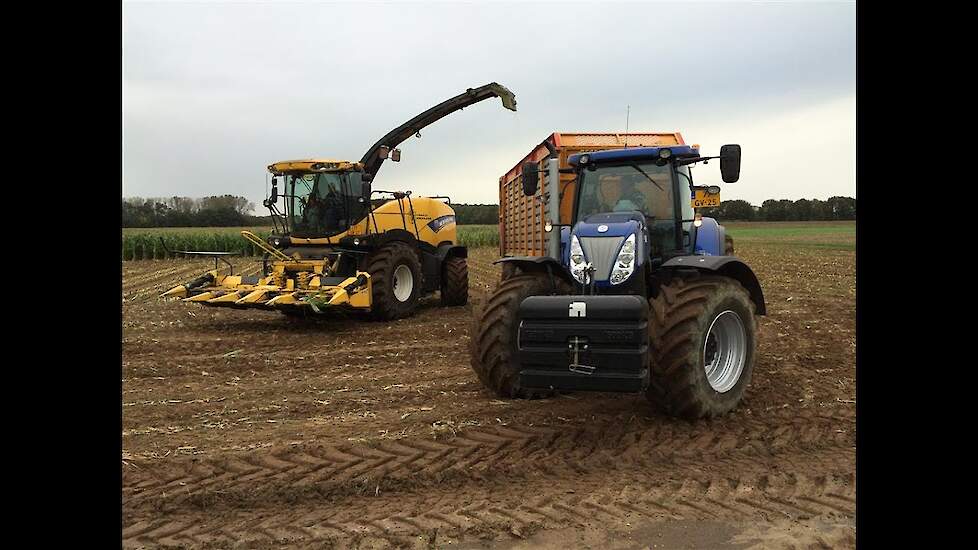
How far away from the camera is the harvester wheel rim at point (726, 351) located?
503 centimetres

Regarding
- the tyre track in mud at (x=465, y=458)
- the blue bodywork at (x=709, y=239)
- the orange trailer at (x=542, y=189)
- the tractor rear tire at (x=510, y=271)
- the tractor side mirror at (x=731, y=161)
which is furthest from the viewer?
the orange trailer at (x=542, y=189)

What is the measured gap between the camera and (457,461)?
13.6 ft

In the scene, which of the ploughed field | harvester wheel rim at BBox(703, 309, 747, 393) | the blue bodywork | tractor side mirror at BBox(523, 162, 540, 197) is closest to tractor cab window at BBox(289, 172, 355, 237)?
the ploughed field

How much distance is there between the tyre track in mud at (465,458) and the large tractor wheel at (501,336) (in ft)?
1.44

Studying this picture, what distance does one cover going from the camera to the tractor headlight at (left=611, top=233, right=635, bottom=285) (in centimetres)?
505

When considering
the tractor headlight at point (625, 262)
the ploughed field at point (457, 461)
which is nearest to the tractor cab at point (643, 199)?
the tractor headlight at point (625, 262)

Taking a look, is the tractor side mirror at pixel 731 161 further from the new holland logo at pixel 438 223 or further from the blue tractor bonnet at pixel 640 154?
the new holland logo at pixel 438 223

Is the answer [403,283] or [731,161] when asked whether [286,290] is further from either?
[731,161]

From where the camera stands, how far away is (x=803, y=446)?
4.39 m

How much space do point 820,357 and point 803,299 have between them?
5937mm

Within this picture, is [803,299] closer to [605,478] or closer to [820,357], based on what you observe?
[820,357]

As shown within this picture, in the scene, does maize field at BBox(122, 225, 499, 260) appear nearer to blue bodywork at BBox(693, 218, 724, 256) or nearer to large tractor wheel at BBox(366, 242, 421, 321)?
large tractor wheel at BBox(366, 242, 421, 321)
